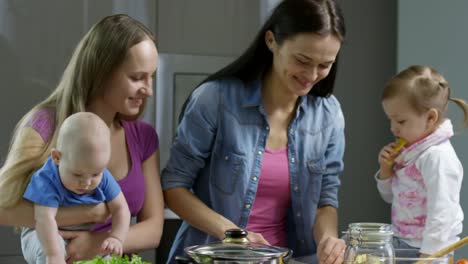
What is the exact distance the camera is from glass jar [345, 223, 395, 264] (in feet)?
4.42

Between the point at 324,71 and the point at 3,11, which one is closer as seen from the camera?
the point at 324,71

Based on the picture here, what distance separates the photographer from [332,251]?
68.2 inches

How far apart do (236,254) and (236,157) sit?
0.84 meters

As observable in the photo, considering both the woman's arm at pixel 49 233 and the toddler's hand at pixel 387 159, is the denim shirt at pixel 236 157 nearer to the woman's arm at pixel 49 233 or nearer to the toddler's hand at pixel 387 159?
the toddler's hand at pixel 387 159

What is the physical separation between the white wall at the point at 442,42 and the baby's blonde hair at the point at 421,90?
55 cm

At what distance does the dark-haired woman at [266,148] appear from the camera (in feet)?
6.36

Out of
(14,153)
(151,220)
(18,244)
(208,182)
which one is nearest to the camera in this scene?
(14,153)

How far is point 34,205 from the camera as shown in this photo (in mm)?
1638

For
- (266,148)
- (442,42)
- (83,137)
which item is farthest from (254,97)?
(442,42)

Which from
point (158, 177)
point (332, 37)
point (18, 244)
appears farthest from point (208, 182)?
point (18, 244)

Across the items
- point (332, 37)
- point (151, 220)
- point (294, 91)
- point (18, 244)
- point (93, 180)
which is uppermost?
point (332, 37)

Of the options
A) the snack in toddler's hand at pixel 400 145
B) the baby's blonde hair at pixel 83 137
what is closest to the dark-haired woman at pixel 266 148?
the snack in toddler's hand at pixel 400 145

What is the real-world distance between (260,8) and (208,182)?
1120 mm

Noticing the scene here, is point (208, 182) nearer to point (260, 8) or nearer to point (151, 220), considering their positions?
point (151, 220)
